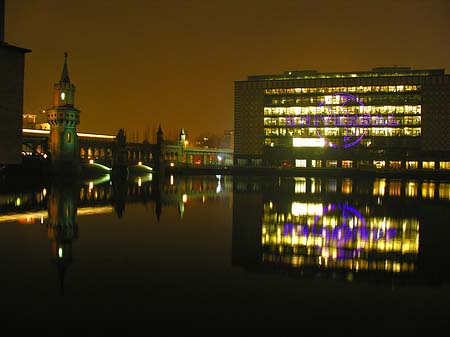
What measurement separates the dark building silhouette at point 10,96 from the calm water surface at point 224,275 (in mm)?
18211

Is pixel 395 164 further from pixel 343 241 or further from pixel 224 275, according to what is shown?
pixel 224 275

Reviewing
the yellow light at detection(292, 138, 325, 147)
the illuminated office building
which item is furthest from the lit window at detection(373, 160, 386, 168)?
the yellow light at detection(292, 138, 325, 147)

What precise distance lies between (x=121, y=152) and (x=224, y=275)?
97.8m

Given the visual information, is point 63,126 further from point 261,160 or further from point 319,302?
point 319,302

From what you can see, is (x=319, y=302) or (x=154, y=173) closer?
(x=319, y=302)

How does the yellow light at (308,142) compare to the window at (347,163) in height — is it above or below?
above

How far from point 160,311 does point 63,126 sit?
86751 mm

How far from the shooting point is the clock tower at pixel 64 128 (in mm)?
91125

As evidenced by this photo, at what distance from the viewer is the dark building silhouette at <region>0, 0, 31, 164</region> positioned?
156 ft

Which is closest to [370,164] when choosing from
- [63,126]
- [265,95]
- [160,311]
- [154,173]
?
[265,95]

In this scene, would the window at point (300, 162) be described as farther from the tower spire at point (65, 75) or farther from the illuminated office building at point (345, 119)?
the tower spire at point (65, 75)

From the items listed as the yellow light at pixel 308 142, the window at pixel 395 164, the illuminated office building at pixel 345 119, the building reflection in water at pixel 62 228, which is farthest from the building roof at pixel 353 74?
the building reflection in water at pixel 62 228

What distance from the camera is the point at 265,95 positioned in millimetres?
143125

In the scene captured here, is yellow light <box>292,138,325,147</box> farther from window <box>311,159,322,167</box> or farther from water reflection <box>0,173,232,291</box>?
water reflection <box>0,173,232,291</box>
